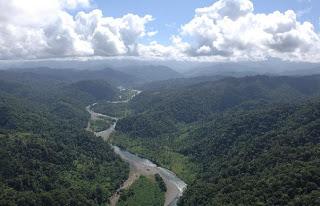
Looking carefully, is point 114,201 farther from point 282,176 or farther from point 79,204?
point 282,176

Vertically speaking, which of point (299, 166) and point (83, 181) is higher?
point (299, 166)

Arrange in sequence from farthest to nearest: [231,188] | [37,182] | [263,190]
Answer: [37,182], [231,188], [263,190]

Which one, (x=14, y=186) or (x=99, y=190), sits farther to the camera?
(x=99, y=190)

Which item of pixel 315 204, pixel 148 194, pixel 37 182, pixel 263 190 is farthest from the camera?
pixel 148 194

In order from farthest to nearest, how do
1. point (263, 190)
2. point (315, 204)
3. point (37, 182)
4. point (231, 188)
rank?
point (37, 182) → point (231, 188) → point (263, 190) → point (315, 204)

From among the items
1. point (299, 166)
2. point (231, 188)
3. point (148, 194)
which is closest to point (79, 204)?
point (148, 194)

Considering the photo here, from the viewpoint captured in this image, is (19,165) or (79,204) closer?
(79,204)

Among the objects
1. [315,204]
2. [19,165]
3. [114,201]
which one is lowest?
[114,201]

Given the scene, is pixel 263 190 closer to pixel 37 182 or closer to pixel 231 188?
pixel 231 188

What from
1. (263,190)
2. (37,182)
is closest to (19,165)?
(37,182)
